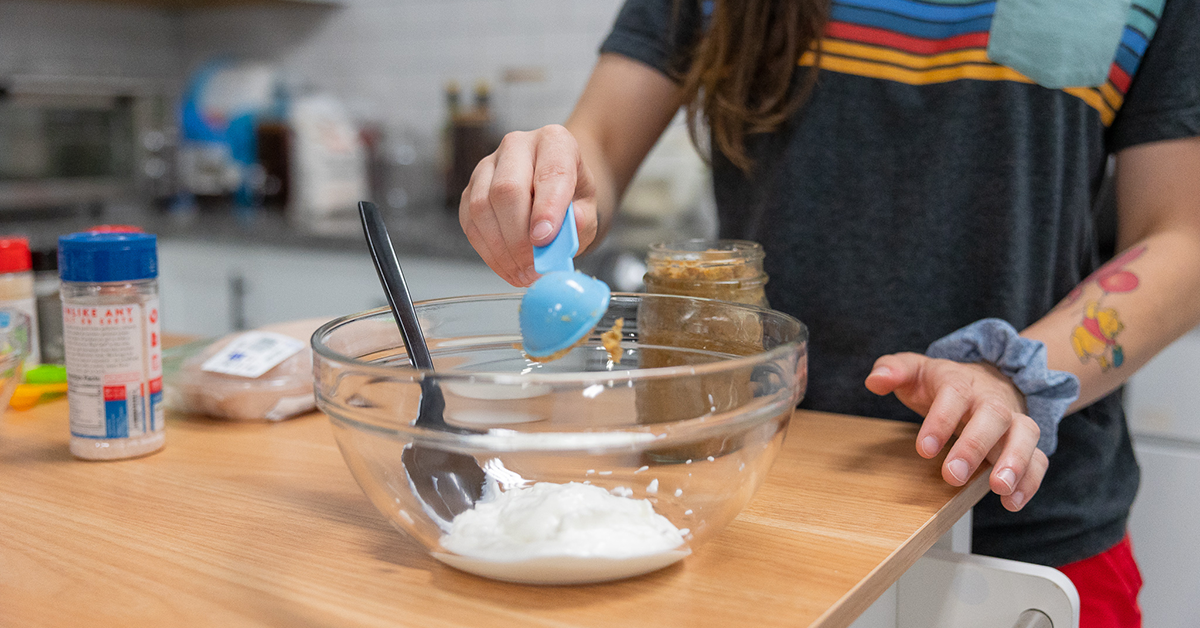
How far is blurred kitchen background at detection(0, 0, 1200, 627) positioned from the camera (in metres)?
1.93

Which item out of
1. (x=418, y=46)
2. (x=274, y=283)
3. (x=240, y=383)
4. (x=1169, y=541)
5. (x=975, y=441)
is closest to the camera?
(x=975, y=441)

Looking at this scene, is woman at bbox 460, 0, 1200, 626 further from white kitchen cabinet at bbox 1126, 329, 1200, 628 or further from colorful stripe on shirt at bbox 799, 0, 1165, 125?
white kitchen cabinet at bbox 1126, 329, 1200, 628

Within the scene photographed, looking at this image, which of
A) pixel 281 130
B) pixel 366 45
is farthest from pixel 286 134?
pixel 366 45

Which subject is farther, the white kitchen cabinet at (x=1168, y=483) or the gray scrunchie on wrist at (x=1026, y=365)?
the white kitchen cabinet at (x=1168, y=483)

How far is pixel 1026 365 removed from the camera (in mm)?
673

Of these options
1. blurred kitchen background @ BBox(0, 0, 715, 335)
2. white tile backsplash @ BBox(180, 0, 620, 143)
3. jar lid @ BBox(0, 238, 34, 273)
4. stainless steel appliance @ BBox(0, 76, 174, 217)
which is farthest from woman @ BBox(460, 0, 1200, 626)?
stainless steel appliance @ BBox(0, 76, 174, 217)

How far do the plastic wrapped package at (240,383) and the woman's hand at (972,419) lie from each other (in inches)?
18.8

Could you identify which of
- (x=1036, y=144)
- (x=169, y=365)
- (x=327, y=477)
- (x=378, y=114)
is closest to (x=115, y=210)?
(x=378, y=114)

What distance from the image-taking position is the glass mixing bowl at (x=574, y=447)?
44 cm

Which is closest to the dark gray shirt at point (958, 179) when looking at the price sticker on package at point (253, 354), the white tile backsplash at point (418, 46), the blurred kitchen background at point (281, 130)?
the price sticker on package at point (253, 354)

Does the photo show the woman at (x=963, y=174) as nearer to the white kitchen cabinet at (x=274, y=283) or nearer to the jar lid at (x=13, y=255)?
the jar lid at (x=13, y=255)

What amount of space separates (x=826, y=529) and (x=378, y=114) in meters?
2.21

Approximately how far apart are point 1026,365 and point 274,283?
1.71 meters

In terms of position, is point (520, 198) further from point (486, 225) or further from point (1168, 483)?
point (1168, 483)
